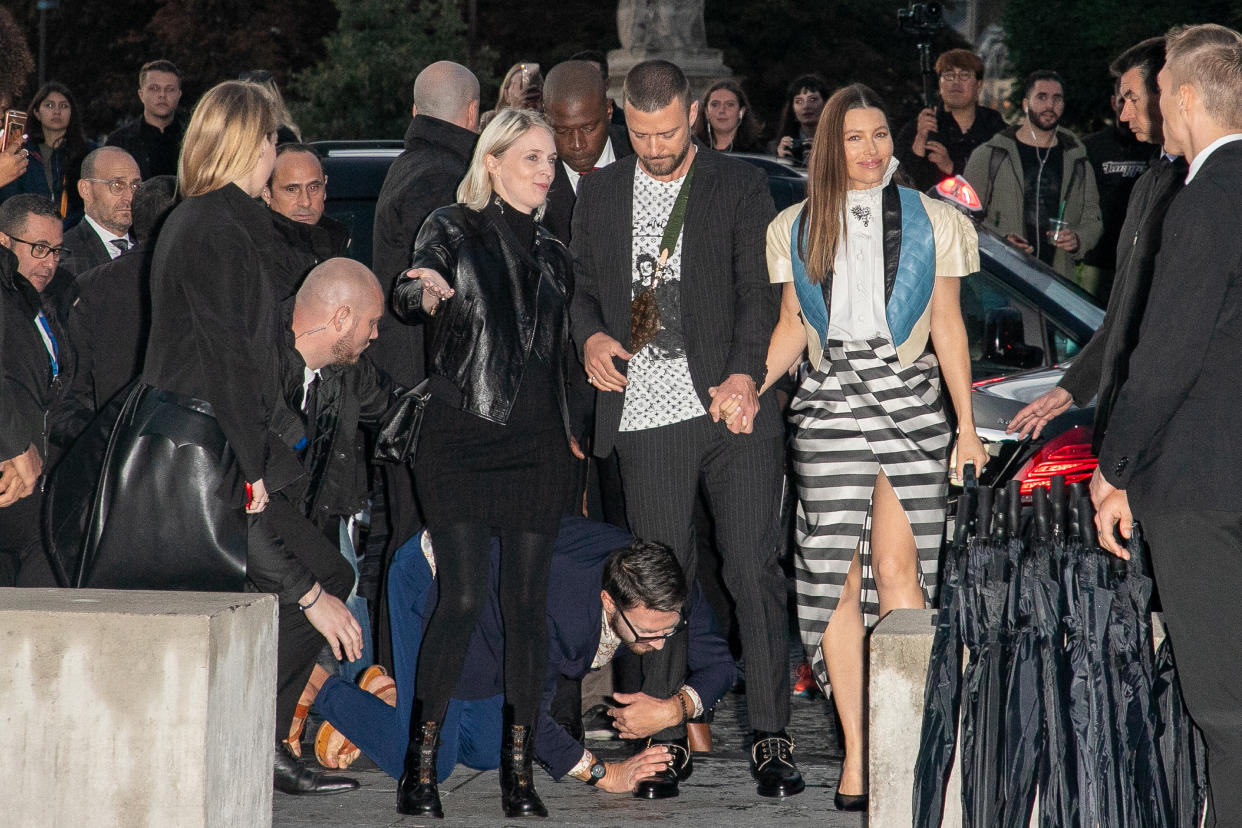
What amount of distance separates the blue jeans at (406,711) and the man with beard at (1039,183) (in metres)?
4.73

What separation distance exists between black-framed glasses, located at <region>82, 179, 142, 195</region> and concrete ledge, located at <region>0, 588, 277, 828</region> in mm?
3533

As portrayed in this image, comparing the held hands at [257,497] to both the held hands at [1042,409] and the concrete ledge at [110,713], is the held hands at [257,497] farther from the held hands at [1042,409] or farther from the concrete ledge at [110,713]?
the held hands at [1042,409]

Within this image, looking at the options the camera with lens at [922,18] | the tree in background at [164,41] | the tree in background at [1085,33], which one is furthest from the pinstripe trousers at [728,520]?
the tree in background at [164,41]

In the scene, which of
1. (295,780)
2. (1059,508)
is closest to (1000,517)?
(1059,508)

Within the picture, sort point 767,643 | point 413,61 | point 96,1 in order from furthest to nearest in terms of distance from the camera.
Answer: point 96,1, point 413,61, point 767,643

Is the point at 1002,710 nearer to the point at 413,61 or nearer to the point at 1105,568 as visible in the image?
the point at 1105,568

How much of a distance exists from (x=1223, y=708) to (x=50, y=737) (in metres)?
2.49

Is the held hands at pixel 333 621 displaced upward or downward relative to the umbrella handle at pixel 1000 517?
downward

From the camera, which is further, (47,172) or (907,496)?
(47,172)

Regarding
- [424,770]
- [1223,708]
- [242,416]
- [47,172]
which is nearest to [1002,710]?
[1223,708]

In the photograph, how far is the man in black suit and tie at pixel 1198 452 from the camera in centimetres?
353

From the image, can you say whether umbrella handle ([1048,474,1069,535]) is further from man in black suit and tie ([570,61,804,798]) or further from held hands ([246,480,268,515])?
held hands ([246,480,268,515])

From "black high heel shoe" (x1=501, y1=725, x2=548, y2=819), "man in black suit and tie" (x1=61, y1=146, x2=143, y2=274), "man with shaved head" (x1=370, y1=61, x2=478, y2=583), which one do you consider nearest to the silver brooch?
"man with shaved head" (x1=370, y1=61, x2=478, y2=583)

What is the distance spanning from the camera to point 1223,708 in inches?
138
